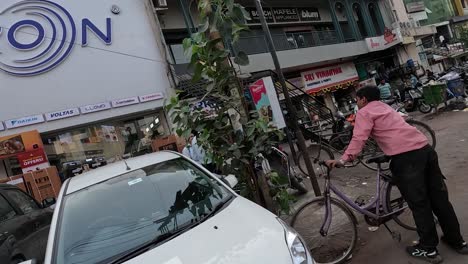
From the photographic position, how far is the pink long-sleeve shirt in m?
3.68

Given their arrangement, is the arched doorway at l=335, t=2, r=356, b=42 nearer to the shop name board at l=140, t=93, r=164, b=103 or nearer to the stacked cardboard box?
the shop name board at l=140, t=93, r=164, b=103

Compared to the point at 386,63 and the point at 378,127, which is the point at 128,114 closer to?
the point at 378,127

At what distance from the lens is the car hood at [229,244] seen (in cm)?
253

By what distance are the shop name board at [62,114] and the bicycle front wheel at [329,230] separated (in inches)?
365

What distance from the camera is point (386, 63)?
1008 inches

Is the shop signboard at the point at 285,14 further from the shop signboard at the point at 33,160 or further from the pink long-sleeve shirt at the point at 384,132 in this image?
the pink long-sleeve shirt at the point at 384,132

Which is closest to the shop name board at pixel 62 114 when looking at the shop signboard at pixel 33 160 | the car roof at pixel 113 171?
the shop signboard at pixel 33 160

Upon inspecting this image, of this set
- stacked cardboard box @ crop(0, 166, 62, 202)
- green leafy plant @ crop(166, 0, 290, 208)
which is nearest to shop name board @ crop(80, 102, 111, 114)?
stacked cardboard box @ crop(0, 166, 62, 202)

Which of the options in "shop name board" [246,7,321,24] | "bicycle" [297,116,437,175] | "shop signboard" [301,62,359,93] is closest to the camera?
"bicycle" [297,116,437,175]

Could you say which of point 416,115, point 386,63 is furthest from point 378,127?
point 386,63

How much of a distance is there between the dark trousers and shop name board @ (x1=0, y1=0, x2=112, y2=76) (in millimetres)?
10729

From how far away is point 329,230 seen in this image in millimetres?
4082

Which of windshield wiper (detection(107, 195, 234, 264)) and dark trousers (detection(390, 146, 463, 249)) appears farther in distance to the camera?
dark trousers (detection(390, 146, 463, 249))

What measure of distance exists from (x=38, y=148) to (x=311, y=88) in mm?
13441
